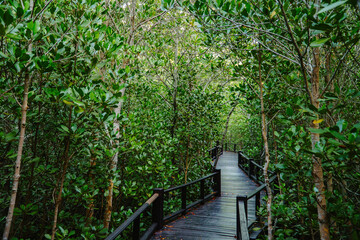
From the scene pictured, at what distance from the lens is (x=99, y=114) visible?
2801mm

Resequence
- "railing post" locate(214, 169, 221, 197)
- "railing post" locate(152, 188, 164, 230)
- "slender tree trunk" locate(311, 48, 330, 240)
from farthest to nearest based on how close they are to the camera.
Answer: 1. "railing post" locate(214, 169, 221, 197)
2. "railing post" locate(152, 188, 164, 230)
3. "slender tree trunk" locate(311, 48, 330, 240)

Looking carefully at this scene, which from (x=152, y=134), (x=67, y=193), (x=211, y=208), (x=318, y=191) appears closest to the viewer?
(x=318, y=191)

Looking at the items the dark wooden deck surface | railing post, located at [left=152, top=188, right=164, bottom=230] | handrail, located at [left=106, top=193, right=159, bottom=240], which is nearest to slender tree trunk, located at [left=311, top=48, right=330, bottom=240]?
handrail, located at [left=106, top=193, right=159, bottom=240]

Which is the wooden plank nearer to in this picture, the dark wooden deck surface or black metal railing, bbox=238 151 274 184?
the dark wooden deck surface

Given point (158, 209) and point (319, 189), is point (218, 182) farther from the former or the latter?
point (319, 189)

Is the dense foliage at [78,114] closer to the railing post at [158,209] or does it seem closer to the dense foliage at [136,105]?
the dense foliage at [136,105]

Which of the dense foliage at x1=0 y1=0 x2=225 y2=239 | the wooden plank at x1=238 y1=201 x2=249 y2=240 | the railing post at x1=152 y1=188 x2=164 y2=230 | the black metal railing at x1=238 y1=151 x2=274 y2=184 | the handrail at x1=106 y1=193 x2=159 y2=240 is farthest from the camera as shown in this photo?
the black metal railing at x1=238 y1=151 x2=274 y2=184

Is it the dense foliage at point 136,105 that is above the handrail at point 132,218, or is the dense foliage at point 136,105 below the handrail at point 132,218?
above

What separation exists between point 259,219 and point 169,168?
2927 mm

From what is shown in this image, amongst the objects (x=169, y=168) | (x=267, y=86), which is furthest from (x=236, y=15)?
(x=169, y=168)

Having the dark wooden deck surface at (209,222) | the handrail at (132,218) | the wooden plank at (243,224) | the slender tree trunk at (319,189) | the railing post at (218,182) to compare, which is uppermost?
the slender tree trunk at (319,189)

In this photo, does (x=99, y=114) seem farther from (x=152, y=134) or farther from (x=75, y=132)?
(x=152, y=134)

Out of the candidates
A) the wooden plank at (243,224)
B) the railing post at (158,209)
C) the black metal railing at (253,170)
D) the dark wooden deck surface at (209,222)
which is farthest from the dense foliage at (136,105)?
the black metal railing at (253,170)

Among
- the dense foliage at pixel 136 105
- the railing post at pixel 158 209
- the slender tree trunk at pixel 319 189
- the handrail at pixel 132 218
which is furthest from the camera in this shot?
the railing post at pixel 158 209
